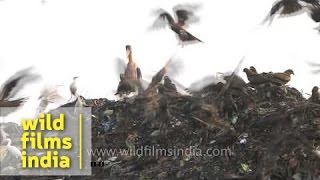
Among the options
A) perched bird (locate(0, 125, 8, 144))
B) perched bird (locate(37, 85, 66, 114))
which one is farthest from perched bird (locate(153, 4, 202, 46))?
perched bird (locate(0, 125, 8, 144))

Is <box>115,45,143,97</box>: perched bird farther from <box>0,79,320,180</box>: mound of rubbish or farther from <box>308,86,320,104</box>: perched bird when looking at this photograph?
<box>308,86,320,104</box>: perched bird

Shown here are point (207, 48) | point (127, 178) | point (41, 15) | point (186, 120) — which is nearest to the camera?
point (127, 178)

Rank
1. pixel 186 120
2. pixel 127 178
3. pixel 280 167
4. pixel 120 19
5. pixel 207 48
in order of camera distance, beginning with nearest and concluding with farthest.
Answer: pixel 280 167, pixel 127 178, pixel 186 120, pixel 207 48, pixel 120 19

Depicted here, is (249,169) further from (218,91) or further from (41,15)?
(41,15)

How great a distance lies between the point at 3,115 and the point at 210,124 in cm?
184

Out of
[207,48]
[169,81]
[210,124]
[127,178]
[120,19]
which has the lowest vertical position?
[127,178]

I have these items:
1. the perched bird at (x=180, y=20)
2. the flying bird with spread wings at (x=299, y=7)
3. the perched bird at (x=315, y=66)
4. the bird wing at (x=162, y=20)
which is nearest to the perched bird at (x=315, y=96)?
the perched bird at (x=315, y=66)

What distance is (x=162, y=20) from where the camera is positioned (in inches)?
214

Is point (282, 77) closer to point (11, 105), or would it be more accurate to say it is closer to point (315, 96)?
point (315, 96)

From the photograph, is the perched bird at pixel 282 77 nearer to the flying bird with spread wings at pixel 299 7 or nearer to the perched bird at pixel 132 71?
the flying bird with spread wings at pixel 299 7

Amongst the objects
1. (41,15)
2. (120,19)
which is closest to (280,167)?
(120,19)

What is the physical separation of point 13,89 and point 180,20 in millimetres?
1577

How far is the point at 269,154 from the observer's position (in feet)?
13.2

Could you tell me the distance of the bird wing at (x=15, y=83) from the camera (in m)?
5.16
